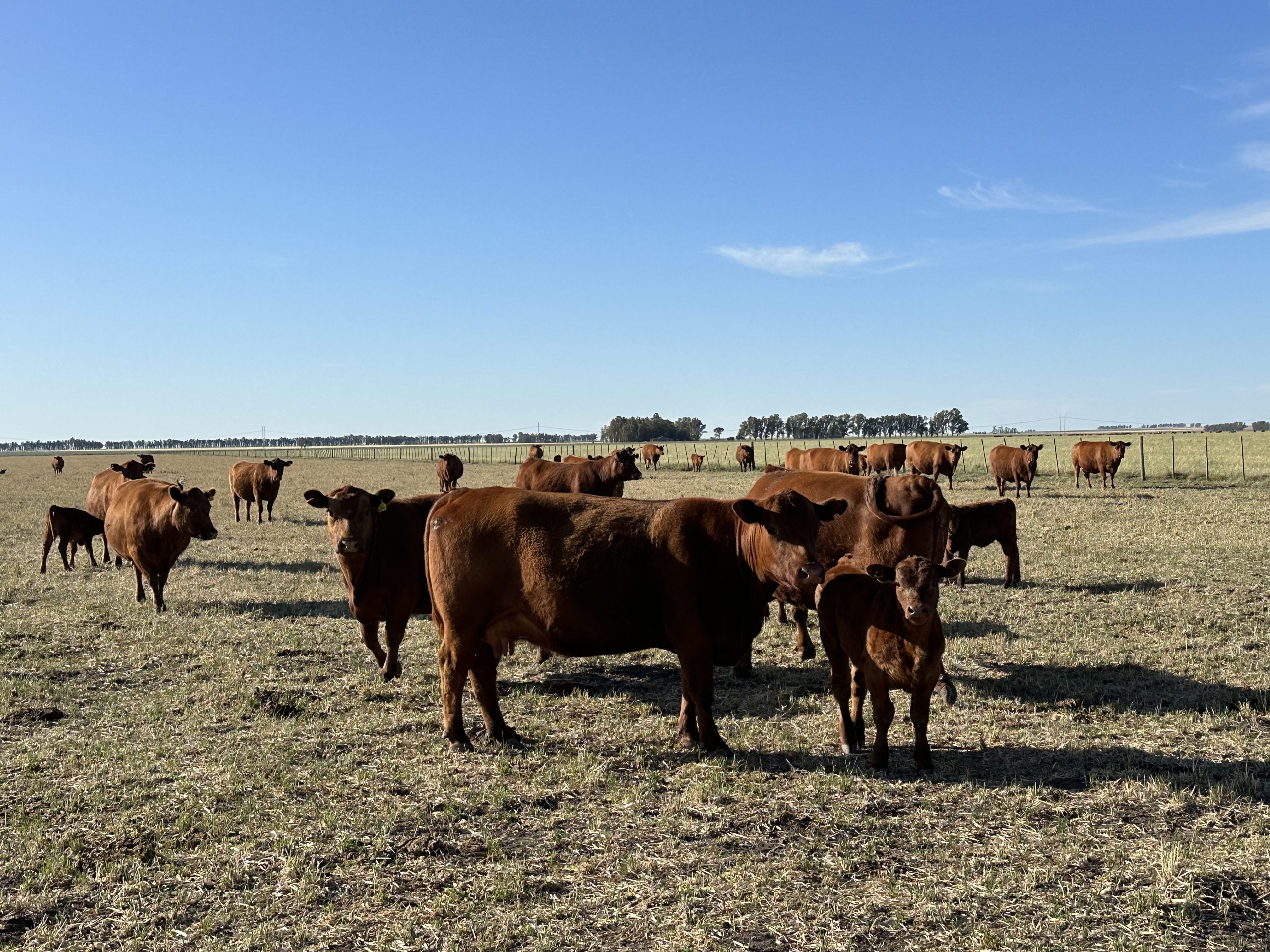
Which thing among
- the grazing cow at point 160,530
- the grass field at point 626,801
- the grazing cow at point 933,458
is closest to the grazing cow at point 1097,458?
the grazing cow at point 933,458

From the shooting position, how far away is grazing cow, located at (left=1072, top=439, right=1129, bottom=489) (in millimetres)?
29152

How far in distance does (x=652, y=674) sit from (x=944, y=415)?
17351 cm

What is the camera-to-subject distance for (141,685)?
8234 mm

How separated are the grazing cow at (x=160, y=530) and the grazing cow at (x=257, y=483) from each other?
35.0 ft

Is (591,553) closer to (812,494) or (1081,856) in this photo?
(1081,856)

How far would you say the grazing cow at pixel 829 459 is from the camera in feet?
100

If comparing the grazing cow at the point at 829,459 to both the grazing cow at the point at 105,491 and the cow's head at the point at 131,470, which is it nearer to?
the cow's head at the point at 131,470

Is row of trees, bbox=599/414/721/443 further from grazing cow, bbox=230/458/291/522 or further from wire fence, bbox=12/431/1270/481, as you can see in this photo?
grazing cow, bbox=230/458/291/522

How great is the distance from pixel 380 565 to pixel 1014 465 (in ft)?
78.0

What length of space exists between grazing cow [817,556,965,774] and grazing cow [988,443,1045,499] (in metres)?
22.4

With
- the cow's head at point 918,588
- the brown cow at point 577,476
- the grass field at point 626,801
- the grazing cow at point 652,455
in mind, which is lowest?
the grass field at point 626,801

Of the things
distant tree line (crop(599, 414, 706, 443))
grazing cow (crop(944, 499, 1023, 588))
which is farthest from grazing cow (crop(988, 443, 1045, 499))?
distant tree line (crop(599, 414, 706, 443))

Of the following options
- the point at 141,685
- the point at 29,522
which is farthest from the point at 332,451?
the point at 141,685

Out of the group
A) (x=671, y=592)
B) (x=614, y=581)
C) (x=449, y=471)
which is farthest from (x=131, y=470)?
(x=671, y=592)
